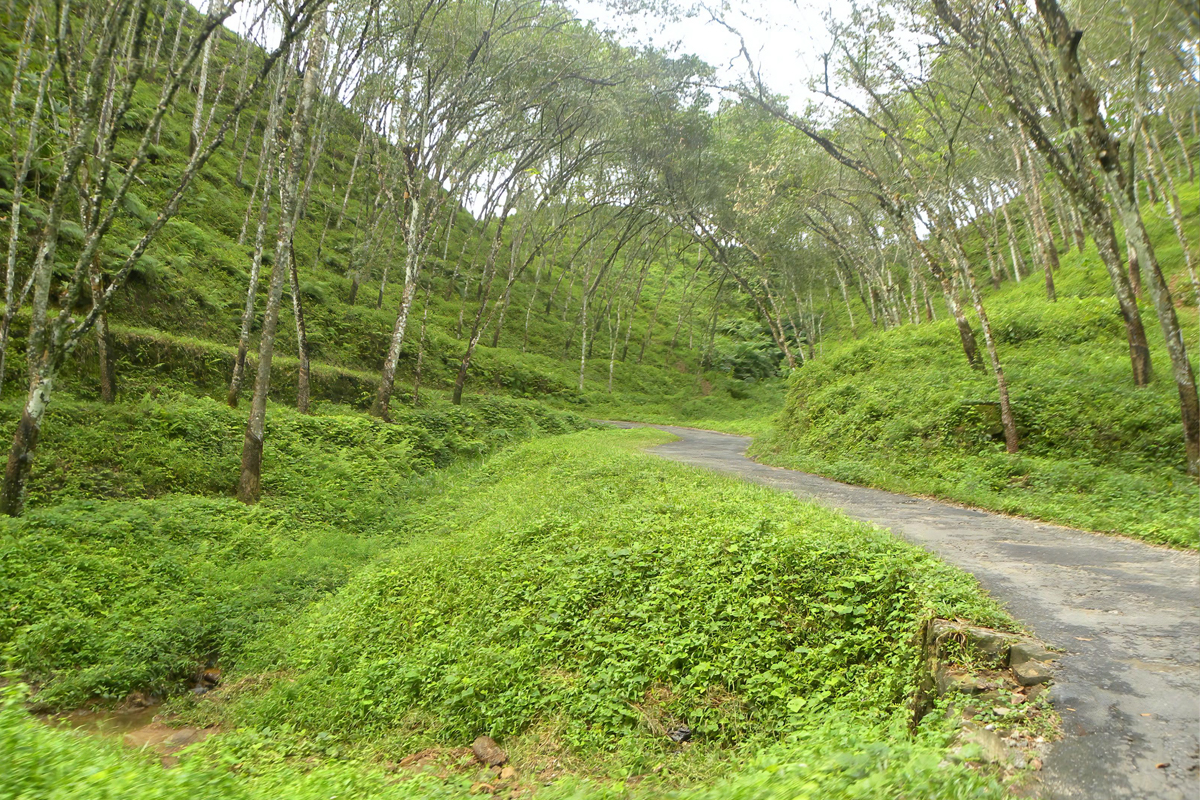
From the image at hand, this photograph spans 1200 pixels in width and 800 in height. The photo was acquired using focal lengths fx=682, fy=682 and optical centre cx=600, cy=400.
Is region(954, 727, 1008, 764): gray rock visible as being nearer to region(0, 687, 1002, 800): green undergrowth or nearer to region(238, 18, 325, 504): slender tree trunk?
region(0, 687, 1002, 800): green undergrowth

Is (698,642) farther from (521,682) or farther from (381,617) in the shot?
(381,617)

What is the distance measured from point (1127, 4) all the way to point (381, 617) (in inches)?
667

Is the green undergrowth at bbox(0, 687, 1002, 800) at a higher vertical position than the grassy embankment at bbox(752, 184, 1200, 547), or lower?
lower

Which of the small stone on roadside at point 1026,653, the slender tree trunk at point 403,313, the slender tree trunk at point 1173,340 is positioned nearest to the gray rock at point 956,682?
the small stone on roadside at point 1026,653

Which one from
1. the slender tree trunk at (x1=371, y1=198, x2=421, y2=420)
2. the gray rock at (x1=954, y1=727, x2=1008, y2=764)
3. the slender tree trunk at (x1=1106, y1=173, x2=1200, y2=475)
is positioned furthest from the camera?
the slender tree trunk at (x1=371, y1=198, x2=421, y2=420)

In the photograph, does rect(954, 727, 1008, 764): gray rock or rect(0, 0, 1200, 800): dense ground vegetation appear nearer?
rect(954, 727, 1008, 764): gray rock

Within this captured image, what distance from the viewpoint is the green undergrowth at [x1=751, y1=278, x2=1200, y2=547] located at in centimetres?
1014

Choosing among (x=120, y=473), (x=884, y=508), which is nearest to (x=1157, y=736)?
(x=884, y=508)

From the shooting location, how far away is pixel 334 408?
19.1m

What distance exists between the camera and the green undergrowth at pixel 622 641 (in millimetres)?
5359

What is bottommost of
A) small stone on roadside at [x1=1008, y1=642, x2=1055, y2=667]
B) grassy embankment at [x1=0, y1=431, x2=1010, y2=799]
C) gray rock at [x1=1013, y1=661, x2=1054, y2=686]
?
grassy embankment at [x1=0, y1=431, x2=1010, y2=799]

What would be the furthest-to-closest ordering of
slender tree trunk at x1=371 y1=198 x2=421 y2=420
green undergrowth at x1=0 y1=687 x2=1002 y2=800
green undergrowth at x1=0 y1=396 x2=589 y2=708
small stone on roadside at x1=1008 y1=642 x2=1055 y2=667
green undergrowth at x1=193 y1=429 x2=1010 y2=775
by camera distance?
1. slender tree trunk at x1=371 y1=198 x2=421 y2=420
2. green undergrowth at x1=0 y1=396 x2=589 y2=708
3. green undergrowth at x1=193 y1=429 x2=1010 y2=775
4. small stone on roadside at x1=1008 y1=642 x2=1055 y2=667
5. green undergrowth at x1=0 y1=687 x2=1002 y2=800

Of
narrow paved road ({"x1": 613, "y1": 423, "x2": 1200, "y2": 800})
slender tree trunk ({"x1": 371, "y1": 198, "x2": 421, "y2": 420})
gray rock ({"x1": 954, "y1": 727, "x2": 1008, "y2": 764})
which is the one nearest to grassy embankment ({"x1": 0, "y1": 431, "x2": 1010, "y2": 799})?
gray rock ({"x1": 954, "y1": 727, "x2": 1008, "y2": 764})

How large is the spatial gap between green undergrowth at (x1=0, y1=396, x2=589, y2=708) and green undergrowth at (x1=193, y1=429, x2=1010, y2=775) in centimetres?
88
